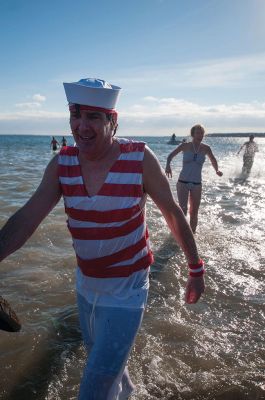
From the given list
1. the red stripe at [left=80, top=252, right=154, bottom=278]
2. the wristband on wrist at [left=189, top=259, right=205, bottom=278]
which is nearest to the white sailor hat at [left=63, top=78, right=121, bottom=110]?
the red stripe at [left=80, top=252, right=154, bottom=278]

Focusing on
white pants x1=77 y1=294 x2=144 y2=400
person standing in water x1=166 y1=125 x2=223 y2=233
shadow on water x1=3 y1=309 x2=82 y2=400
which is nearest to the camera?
white pants x1=77 y1=294 x2=144 y2=400

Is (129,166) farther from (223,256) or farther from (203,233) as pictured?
(203,233)

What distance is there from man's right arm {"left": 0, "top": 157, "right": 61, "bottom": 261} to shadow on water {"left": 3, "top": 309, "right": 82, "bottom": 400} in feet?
5.44

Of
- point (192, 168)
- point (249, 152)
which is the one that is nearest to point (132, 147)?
point (192, 168)

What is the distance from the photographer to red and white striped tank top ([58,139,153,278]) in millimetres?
2561

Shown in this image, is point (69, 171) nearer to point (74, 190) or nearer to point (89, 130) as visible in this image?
point (74, 190)

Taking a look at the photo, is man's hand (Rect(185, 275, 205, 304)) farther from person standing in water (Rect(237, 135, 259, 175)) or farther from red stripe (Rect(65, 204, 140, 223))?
person standing in water (Rect(237, 135, 259, 175))

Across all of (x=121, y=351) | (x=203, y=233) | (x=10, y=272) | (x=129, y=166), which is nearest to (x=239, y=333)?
(x=121, y=351)

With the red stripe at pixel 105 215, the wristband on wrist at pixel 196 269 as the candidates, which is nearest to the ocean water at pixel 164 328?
the wristband on wrist at pixel 196 269

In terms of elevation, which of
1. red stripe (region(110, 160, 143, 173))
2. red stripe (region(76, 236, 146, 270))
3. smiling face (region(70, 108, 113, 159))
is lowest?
red stripe (region(76, 236, 146, 270))

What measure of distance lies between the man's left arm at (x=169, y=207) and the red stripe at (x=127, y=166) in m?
0.04

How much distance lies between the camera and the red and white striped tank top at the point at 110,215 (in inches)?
101

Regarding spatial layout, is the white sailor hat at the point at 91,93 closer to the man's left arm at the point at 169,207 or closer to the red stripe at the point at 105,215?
the man's left arm at the point at 169,207

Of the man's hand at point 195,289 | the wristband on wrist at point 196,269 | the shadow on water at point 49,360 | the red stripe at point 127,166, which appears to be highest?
the red stripe at point 127,166
